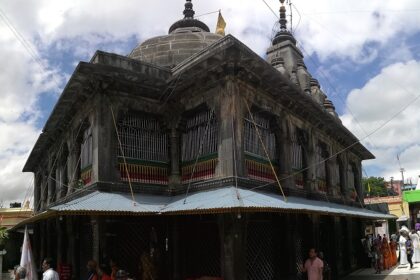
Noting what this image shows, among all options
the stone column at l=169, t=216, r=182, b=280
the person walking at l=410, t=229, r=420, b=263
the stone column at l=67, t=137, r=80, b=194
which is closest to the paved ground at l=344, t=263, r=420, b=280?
the person walking at l=410, t=229, r=420, b=263

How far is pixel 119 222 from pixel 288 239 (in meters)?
5.04

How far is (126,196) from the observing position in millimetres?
11375

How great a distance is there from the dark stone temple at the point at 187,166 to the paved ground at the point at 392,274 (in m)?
3.01

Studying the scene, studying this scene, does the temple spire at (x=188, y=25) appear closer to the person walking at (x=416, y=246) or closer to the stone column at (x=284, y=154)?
the stone column at (x=284, y=154)

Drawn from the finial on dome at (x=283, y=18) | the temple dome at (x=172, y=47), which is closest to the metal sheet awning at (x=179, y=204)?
the temple dome at (x=172, y=47)

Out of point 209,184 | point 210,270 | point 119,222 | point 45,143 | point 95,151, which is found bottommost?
point 210,270

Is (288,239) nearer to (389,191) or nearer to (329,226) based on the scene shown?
(329,226)

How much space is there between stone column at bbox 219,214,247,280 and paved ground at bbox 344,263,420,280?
789 centimetres

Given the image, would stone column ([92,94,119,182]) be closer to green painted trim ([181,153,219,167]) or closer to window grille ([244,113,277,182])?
green painted trim ([181,153,219,167])

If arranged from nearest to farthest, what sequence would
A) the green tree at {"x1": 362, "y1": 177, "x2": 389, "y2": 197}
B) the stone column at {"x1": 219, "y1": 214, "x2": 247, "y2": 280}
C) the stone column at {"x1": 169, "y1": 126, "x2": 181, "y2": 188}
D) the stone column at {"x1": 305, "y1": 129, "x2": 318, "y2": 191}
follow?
the stone column at {"x1": 219, "y1": 214, "x2": 247, "y2": 280} < the stone column at {"x1": 169, "y1": 126, "x2": 181, "y2": 188} < the stone column at {"x1": 305, "y1": 129, "x2": 318, "y2": 191} < the green tree at {"x1": 362, "y1": 177, "x2": 389, "y2": 197}

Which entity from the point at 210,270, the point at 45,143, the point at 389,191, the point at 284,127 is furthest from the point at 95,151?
the point at 389,191

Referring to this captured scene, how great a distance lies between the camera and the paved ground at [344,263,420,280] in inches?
624

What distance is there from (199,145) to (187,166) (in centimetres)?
75

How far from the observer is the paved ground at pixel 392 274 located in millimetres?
15841
